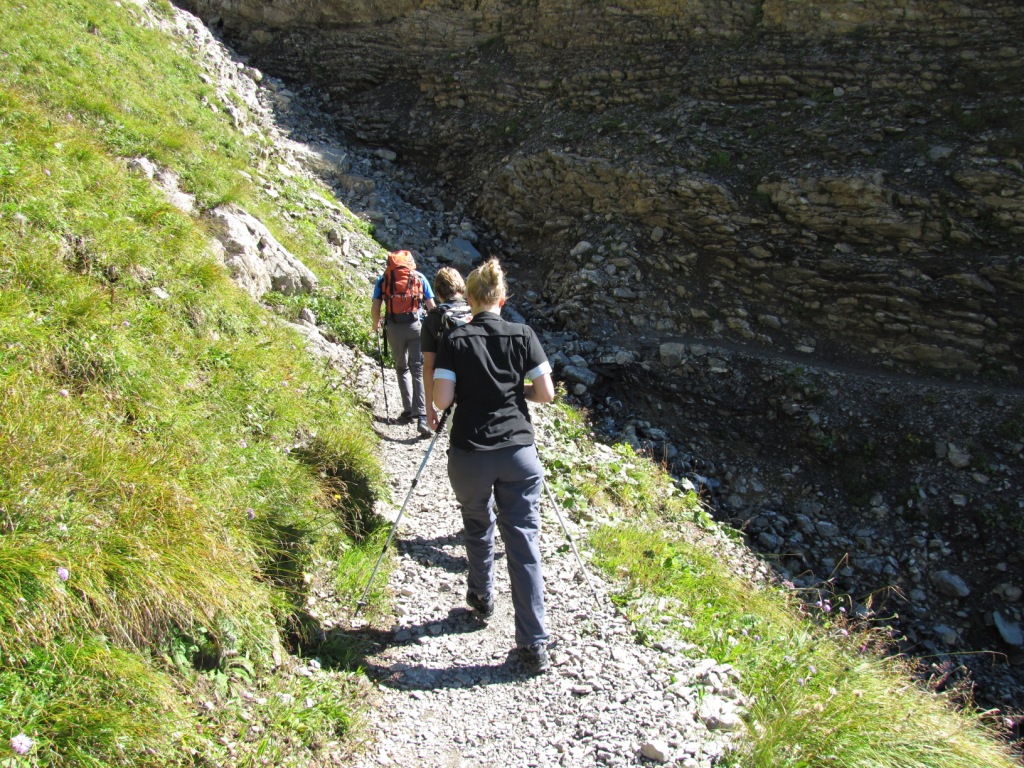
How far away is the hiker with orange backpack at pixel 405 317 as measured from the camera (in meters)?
6.76

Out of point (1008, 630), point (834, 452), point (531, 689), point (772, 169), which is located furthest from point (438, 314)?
point (772, 169)

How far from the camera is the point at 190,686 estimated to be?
305cm

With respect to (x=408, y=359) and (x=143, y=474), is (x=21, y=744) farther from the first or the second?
(x=408, y=359)

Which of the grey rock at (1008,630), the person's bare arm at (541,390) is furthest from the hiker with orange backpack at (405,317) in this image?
the grey rock at (1008,630)

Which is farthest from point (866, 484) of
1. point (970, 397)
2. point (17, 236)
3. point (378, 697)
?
point (17, 236)

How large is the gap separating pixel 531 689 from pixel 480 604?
0.65 m

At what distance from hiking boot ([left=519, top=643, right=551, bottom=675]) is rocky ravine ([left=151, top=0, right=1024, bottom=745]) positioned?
4893mm

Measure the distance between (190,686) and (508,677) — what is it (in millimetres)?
1737

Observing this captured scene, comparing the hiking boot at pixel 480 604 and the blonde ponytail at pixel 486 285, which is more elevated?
the blonde ponytail at pixel 486 285

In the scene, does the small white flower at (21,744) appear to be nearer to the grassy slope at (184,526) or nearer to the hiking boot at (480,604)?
the grassy slope at (184,526)

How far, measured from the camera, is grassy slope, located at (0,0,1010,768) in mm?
2785

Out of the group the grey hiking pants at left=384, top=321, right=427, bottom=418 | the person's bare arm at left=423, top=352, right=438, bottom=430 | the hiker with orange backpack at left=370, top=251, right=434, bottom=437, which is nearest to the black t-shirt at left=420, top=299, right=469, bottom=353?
the person's bare arm at left=423, top=352, right=438, bottom=430

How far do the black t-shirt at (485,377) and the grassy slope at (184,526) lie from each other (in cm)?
142

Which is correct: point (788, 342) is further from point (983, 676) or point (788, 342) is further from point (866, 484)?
point (983, 676)
